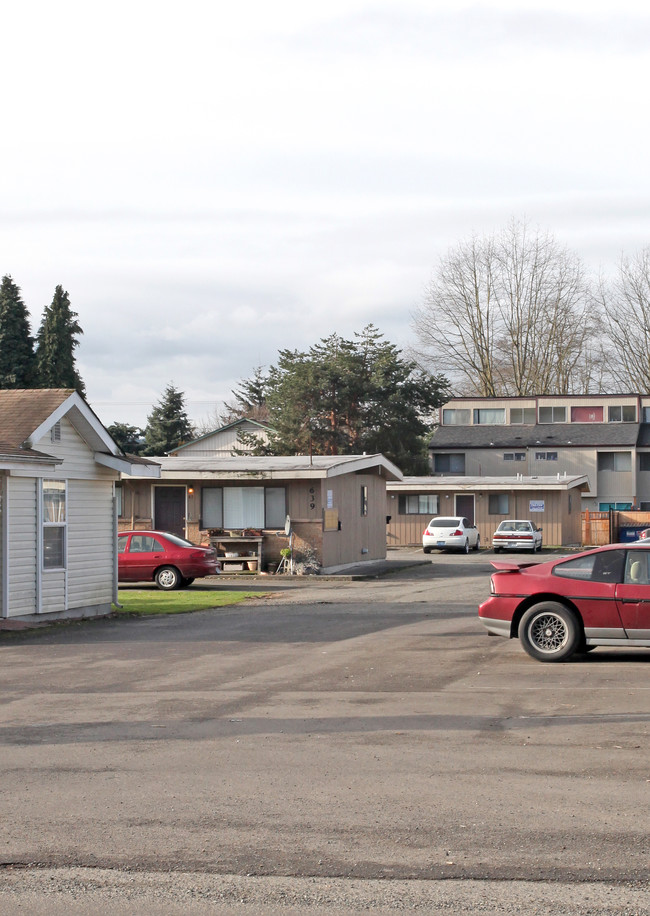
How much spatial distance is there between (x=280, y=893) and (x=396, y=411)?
5664cm

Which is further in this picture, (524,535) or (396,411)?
(396,411)

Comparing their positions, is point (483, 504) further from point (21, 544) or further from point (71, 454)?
point (21, 544)

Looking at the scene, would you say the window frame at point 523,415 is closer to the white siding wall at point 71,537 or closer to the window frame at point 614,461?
the window frame at point 614,461

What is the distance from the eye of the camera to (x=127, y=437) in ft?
257

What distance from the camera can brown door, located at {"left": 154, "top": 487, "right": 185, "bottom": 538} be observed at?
33688 millimetres

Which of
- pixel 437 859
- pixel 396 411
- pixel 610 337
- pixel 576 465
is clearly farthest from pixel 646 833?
pixel 610 337

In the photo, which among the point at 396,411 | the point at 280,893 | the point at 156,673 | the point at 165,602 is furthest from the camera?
the point at 396,411

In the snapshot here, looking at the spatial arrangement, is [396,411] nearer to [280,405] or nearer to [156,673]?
[280,405]

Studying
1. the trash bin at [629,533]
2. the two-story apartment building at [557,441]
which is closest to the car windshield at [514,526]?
the trash bin at [629,533]

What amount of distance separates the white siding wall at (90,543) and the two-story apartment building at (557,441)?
45.1m

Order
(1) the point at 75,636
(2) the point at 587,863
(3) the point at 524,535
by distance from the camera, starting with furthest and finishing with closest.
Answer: (3) the point at 524,535
(1) the point at 75,636
(2) the point at 587,863

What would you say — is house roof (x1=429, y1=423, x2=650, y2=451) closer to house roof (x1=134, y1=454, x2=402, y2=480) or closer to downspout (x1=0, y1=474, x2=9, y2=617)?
house roof (x1=134, y1=454, x2=402, y2=480)

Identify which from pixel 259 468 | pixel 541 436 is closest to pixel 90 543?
pixel 259 468

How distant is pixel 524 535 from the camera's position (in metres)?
45.6
